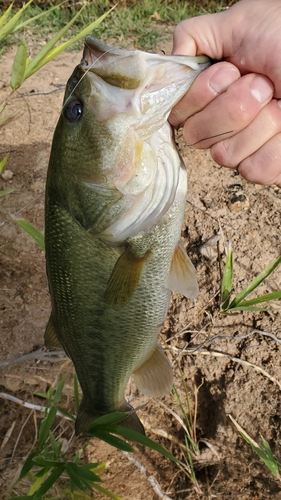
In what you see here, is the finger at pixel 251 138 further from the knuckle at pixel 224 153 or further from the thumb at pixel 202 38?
the thumb at pixel 202 38

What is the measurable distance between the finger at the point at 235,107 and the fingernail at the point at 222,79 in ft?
0.07

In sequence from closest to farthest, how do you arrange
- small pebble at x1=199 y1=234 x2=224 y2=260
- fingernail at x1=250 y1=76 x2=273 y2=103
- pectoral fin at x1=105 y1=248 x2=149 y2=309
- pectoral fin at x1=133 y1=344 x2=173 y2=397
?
1. pectoral fin at x1=105 y1=248 x2=149 y2=309
2. fingernail at x1=250 y1=76 x2=273 y2=103
3. pectoral fin at x1=133 y1=344 x2=173 y2=397
4. small pebble at x1=199 y1=234 x2=224 y2=260

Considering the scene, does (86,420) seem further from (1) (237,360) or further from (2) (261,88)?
(2) (261,88)

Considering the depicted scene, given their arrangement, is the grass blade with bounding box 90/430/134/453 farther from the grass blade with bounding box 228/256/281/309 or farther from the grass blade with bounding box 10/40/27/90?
the grass blade with bounding box 10/40/27/90

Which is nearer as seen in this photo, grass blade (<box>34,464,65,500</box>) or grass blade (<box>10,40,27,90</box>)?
grass blade (<box>34,464,65,500</box>)

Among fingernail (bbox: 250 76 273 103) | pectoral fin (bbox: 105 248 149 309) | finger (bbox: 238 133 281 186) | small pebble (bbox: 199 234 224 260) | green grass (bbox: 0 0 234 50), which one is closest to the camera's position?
pectoral fin (bbox: 105 248 149 309)

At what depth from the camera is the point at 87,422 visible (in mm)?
1932

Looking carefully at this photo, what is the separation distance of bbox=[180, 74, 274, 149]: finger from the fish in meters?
0.18

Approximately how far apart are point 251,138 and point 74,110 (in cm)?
72

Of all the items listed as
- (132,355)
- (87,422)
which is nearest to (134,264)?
(132,355)

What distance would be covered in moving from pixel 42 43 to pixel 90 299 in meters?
4.22

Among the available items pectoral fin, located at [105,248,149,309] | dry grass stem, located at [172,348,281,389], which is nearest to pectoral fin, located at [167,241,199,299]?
pectoral fin, located at [105,248,149,309]

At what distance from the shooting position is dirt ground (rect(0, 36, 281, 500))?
2.35 meters

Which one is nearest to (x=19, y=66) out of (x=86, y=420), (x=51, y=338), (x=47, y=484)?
(x=51, y=338)
